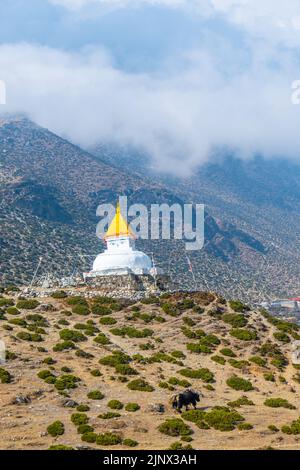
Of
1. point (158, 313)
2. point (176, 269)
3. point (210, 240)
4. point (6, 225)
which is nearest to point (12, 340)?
point (158, 313)

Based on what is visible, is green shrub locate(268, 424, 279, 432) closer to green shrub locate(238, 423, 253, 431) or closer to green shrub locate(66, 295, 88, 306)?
green shrub locate(238, 423, 253, 431)

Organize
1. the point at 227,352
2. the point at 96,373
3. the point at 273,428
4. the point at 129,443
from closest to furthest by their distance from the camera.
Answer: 1. the point at 129,443
2. the point at 273,428
3. the point at 96,373
4. the point at 227,352

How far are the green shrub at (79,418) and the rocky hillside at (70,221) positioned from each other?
1978 inches

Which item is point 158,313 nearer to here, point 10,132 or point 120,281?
point 120,281

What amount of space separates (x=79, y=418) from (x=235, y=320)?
86.7 feet

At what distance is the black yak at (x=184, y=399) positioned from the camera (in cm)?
3281

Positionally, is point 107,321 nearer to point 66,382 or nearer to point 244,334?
point 244,334

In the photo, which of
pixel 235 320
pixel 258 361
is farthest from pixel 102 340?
pixel 235 320

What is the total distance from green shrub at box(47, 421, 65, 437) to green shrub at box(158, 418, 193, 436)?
455cm

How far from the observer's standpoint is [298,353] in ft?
161

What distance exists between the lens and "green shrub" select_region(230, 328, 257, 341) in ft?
165

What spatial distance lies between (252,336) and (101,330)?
12.2 m

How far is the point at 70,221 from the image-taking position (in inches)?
4754

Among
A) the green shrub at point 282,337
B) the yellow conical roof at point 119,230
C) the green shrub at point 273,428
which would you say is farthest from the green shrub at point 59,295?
the green shrub at point 273,428
